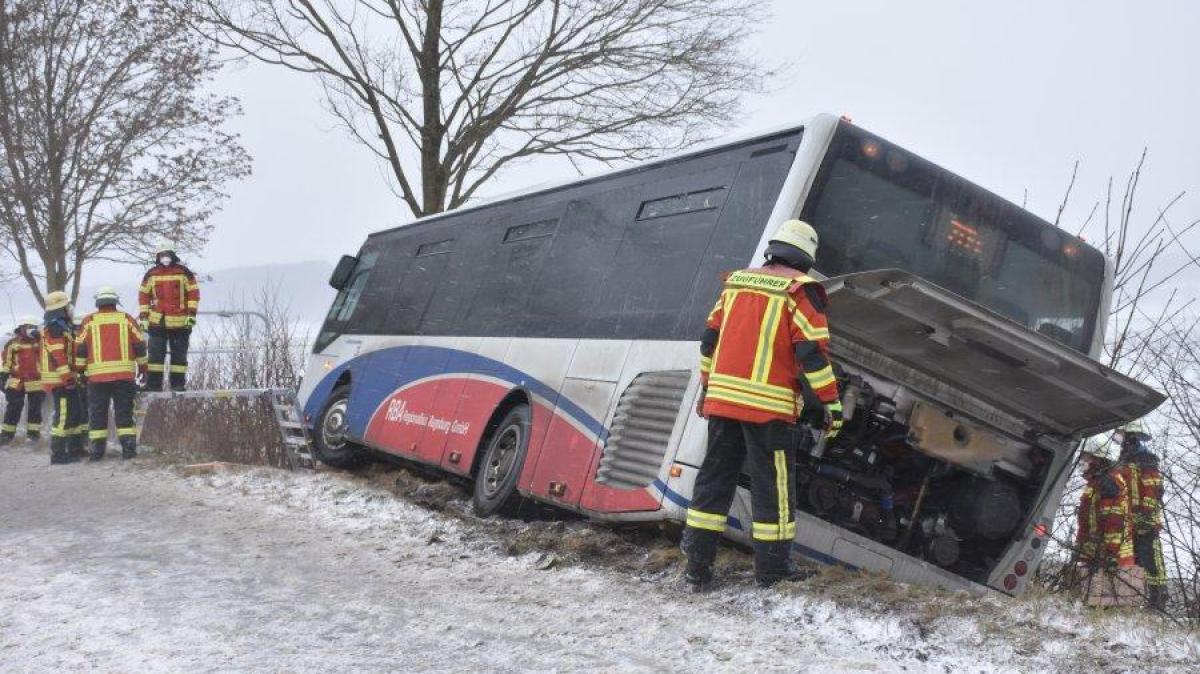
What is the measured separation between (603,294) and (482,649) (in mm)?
3236

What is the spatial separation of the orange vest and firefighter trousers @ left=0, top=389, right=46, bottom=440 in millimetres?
13462

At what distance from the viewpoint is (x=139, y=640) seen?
189 inches

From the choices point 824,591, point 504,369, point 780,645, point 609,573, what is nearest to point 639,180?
point 504,369

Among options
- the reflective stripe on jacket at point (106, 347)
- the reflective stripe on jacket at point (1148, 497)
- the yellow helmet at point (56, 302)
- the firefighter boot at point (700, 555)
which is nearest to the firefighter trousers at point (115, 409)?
the reflective stripe on jacket at point (106, 347)

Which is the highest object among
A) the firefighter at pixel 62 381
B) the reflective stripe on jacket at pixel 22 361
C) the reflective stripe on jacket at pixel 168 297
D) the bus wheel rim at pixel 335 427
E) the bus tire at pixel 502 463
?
the bus tire at pixel 502 463

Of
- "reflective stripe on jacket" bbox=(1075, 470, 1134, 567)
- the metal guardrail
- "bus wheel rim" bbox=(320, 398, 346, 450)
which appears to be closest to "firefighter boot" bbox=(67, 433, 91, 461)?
the metal guardrail

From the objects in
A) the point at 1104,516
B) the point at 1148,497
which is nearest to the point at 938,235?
the point at 1148,497

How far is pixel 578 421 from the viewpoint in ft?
23.5

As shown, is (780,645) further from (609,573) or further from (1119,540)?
(1119,540)

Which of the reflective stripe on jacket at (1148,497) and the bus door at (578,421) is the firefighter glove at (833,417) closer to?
the bus door at (578,421)

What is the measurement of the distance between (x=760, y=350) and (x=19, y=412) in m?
14.3

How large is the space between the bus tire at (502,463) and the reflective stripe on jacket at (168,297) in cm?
639

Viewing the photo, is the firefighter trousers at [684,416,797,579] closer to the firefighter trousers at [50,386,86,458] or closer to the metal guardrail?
the metal guardrail

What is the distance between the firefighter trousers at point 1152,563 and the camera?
6.81 m
